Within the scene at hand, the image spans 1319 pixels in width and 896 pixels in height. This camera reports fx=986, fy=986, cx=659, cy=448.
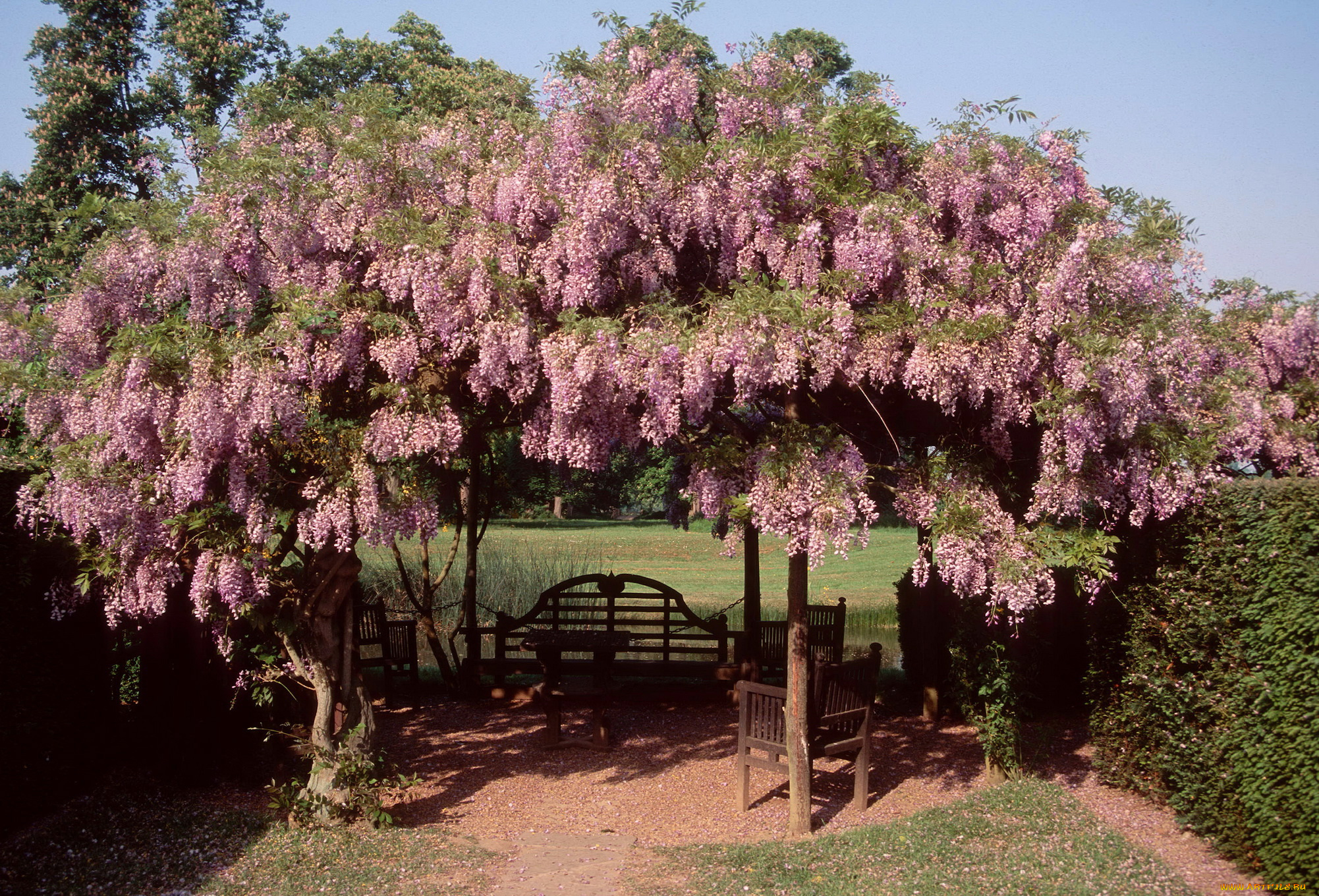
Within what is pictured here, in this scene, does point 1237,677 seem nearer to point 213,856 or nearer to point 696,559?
point 213,856

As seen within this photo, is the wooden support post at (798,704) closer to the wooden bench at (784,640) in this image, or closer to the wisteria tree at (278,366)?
the wisteria tree at (278,366)

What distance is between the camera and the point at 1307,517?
5.15 meters

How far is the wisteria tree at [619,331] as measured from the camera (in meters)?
5.95

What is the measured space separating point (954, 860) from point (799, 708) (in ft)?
4.35

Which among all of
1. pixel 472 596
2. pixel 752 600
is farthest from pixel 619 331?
pixel 472 596

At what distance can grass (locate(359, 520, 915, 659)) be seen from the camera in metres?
15.4

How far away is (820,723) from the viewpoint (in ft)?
22.3

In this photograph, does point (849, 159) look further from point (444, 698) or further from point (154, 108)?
point (154, 108)

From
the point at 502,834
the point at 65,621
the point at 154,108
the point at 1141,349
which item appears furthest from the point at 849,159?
the point at 154,108

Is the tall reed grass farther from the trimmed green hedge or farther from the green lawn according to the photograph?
the trimmed green hedge

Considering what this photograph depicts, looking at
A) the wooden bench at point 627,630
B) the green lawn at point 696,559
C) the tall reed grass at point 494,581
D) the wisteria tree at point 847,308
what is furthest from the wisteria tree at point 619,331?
the green lawn at point 696,559

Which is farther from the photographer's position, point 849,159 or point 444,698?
point 444,698

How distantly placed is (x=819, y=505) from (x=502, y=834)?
3.16m

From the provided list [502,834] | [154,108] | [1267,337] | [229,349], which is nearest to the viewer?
[229,349]
